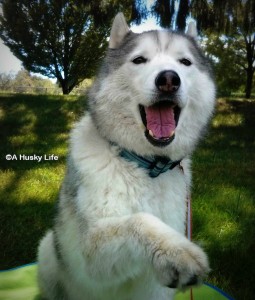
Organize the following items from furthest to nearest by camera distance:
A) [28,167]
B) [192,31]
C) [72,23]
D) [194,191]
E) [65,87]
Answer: [65,87]
[72,23]
[28,167]
[194,191]
[192,31]

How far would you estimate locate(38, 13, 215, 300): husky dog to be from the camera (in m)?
1.92

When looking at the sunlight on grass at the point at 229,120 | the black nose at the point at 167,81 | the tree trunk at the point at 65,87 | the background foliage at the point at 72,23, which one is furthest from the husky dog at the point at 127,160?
the tree trunk at the point at 65,87

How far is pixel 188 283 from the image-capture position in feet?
4.95

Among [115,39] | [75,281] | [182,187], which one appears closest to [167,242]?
[182,187]

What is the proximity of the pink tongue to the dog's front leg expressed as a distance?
0.53 meters

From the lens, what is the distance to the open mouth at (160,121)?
2.14 m

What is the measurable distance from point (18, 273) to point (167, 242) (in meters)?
1.74

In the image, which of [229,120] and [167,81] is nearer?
[167,81]

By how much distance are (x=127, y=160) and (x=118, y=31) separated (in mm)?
822

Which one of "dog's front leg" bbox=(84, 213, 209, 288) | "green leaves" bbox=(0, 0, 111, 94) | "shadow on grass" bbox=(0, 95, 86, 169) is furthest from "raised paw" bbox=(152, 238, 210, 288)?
"green leaves" bbox=(0, 0, 111, 94)

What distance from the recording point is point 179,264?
151 centimetres

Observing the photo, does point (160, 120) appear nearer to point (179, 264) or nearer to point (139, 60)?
point (139, 60)

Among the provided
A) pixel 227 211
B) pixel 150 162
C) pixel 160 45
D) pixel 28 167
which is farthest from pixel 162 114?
pixel 28 167

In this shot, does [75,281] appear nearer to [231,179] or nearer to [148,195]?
[148,195]
